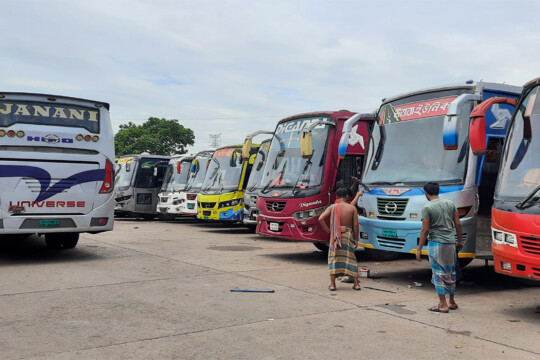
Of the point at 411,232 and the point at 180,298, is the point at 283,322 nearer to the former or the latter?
the point at 180,298

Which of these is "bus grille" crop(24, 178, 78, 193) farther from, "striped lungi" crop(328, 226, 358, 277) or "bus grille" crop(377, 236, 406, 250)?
"bus grille" crop(377, 236, 406, 250)

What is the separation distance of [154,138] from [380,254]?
54.8m

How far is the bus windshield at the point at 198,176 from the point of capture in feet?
69.2

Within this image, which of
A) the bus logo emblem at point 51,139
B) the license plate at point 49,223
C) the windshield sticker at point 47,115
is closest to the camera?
the windshield sticker at point 47,115

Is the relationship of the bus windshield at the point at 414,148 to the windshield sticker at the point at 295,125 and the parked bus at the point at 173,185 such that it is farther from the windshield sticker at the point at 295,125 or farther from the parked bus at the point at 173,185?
the parked bus at the point at 173,185

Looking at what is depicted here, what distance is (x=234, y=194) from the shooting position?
58.7ft

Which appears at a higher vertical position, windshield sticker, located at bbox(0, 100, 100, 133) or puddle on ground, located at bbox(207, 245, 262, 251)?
windshield sticker, located at bbox(0, 100, 100, 133)

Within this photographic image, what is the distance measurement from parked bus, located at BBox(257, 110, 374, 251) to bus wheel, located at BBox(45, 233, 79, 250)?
13.9ft

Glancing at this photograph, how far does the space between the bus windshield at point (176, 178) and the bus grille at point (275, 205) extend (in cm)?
1111

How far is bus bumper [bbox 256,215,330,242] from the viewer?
11.0 meters

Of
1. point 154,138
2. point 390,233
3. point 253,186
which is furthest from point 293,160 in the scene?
point 154,138

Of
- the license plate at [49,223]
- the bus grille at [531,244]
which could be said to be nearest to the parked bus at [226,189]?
the license plate at [49,223]

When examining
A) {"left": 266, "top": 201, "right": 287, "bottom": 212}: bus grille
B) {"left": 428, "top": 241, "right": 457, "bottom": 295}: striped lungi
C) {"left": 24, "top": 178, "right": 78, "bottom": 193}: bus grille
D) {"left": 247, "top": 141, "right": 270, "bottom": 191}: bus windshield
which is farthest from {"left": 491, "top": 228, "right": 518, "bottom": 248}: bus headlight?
{"left": 247, "top": 141, "right": 270, "bottom": 191}: bus windshield

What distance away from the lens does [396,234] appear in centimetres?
857
